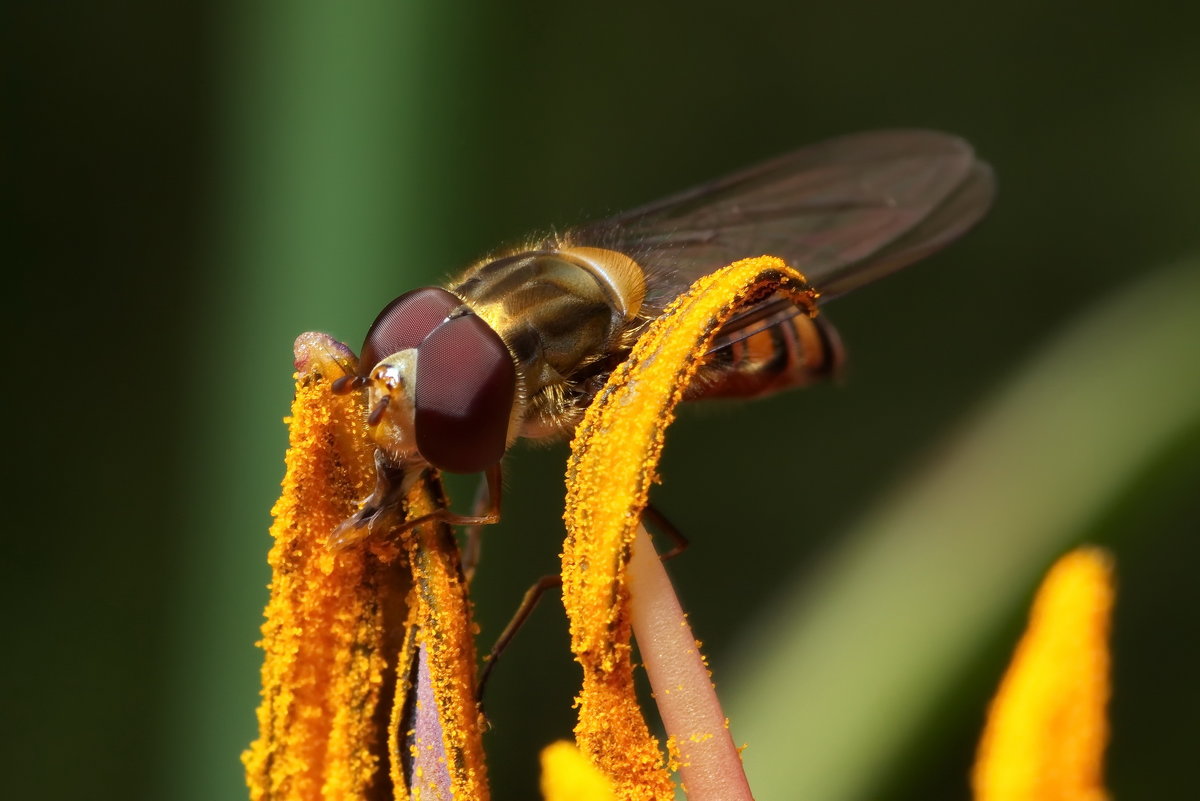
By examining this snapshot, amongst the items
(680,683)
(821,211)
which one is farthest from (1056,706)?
(821,211)

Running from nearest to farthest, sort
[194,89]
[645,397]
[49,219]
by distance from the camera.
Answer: [645,397] → [49,219] → [194,89]

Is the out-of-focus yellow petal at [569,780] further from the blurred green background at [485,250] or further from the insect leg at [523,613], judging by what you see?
the blurred green background at [485,250]

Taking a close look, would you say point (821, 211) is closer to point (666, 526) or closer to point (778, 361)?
point (778, 361)

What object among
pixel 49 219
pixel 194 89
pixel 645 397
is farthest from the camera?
pixel 194 89

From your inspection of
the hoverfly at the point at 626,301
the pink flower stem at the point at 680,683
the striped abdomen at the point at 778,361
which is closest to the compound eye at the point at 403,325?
the hoverfly at the point at 626,301

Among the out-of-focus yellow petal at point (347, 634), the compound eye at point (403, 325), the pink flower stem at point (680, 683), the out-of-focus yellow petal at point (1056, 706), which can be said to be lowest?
the out-of-focus yellow petal at point (1056, 706)

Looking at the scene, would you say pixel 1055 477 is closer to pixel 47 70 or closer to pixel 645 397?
pixel 645 397

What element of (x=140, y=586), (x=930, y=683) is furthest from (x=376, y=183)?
(x=930, y=683)
